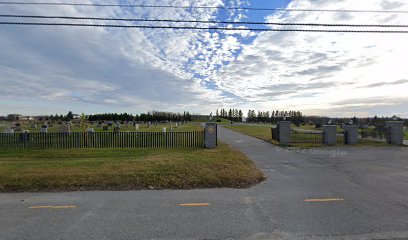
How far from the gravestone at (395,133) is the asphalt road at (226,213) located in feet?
47.7

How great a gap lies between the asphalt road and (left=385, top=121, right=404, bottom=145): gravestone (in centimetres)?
1453

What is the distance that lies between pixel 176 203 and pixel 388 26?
9534 mm

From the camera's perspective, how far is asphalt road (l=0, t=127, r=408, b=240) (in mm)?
4426

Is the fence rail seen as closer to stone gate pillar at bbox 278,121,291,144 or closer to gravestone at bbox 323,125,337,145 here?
stone gate pillar at bbox 278,121,291,144

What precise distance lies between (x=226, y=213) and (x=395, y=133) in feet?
65.4

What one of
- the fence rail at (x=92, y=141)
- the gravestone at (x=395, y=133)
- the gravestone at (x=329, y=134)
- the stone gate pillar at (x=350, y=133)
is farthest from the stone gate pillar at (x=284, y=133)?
the gravestone at (x=395, y=133)

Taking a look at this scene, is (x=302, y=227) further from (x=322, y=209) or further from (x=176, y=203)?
(x=176, y=203)

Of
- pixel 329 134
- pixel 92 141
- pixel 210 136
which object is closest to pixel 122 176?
pixel 210 136

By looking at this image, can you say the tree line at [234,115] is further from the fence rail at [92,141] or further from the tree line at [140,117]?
the fence rail at [92,141]

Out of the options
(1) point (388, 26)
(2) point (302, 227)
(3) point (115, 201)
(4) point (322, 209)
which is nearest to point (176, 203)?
(3) point (115, 201)

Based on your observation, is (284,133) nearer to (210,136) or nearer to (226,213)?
(210,136)

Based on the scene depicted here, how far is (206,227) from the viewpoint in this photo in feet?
15.3

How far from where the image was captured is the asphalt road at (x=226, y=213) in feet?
14.5

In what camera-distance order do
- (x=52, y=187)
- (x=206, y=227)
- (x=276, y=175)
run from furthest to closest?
(x=276, y=175), (x=52, y=187), (x=206, y=227)
